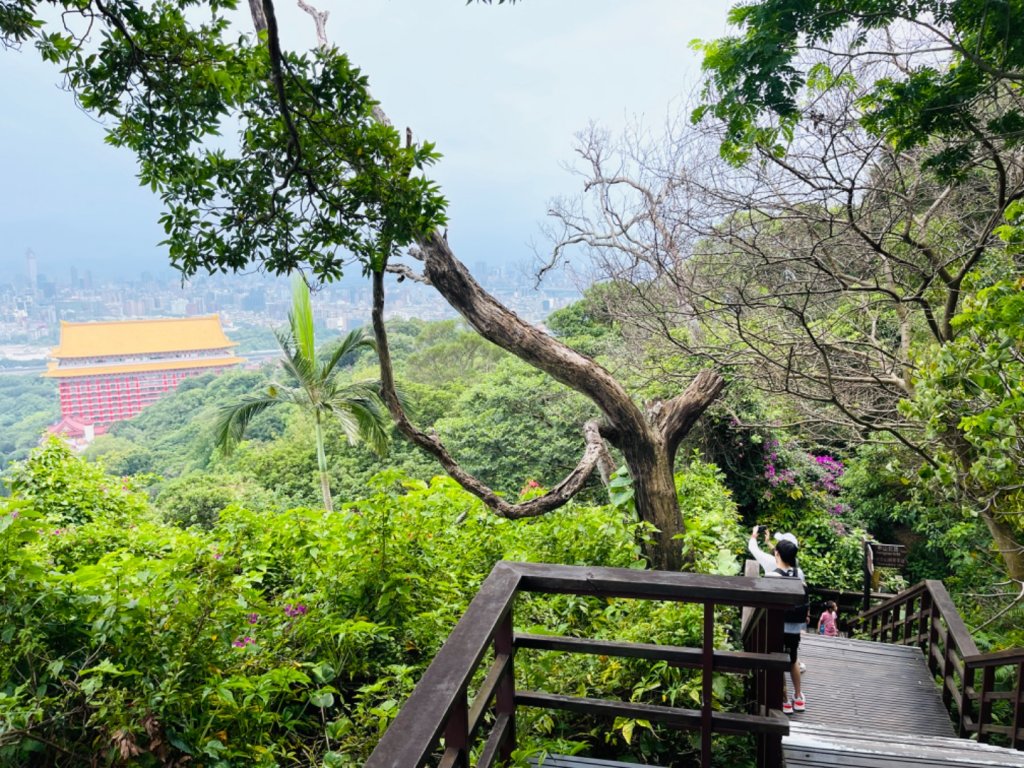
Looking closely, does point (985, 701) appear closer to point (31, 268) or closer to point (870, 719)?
point (870, 719)

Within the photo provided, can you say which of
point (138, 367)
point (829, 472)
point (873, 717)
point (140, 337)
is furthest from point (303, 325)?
point (140, 337)

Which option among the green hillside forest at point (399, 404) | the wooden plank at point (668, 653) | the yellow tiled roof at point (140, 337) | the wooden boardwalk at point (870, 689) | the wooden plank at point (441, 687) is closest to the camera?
the wooden plank at point (441, 687)

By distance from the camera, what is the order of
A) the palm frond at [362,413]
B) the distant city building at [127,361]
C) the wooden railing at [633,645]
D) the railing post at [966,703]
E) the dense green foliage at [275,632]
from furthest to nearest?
the distant city building at [127,361] → the palm frond at [362,413] → the railing post at [966,703] → the dense green foliage at [275,632] → the wooden railing at [633,645]

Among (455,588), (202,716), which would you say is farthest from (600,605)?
(202,716)

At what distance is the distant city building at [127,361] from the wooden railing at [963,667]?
154ft

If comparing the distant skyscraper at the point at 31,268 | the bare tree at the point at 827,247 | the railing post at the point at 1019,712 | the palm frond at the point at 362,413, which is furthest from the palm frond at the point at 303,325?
the distant skyscraper at the point at 31,268

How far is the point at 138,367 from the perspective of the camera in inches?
1889

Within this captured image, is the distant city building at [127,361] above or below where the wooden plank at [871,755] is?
above

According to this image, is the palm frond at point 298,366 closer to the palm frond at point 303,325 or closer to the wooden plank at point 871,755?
the palm frond at point 303,325

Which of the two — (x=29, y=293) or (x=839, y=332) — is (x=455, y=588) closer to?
(x=839, y=332)

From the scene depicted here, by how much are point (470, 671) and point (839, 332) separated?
723cm

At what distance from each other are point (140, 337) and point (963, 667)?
180 ft

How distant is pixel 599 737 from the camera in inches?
101

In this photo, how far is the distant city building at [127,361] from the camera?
4650 cm
